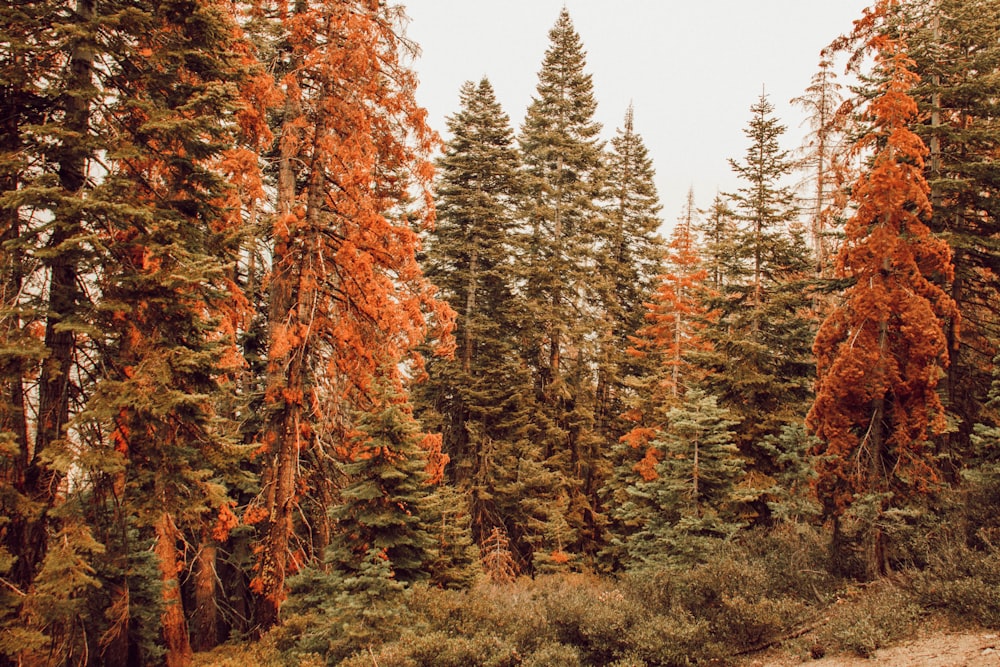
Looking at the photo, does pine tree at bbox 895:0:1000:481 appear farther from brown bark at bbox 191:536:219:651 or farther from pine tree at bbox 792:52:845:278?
brown bark at bbox 191:536:219:651

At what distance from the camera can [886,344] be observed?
1198cm

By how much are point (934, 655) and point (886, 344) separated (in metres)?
6.93

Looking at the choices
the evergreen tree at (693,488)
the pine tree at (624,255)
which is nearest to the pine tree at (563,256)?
the pine tree at (624,255)

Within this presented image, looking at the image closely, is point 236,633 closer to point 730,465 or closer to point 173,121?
point 173,121

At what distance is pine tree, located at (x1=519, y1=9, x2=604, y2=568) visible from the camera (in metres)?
22.3

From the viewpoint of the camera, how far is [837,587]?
11414 millimetres

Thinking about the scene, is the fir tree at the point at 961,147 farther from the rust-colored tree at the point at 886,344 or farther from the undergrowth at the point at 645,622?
the undergrowth at the point at 645,622

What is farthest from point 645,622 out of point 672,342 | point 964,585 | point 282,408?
point 672,342

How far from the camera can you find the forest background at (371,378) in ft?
22.3

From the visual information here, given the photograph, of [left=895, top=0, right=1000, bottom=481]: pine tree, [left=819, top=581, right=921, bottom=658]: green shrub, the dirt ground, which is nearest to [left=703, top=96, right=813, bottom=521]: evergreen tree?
[left=895, top=0, right=1000, bottom=481]: pine tree

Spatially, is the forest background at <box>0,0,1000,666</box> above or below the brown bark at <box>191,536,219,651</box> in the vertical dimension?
above

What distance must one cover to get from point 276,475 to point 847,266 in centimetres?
1323

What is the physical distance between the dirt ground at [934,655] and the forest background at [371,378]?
0.31 meters

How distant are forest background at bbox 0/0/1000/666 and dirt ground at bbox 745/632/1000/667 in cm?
31
